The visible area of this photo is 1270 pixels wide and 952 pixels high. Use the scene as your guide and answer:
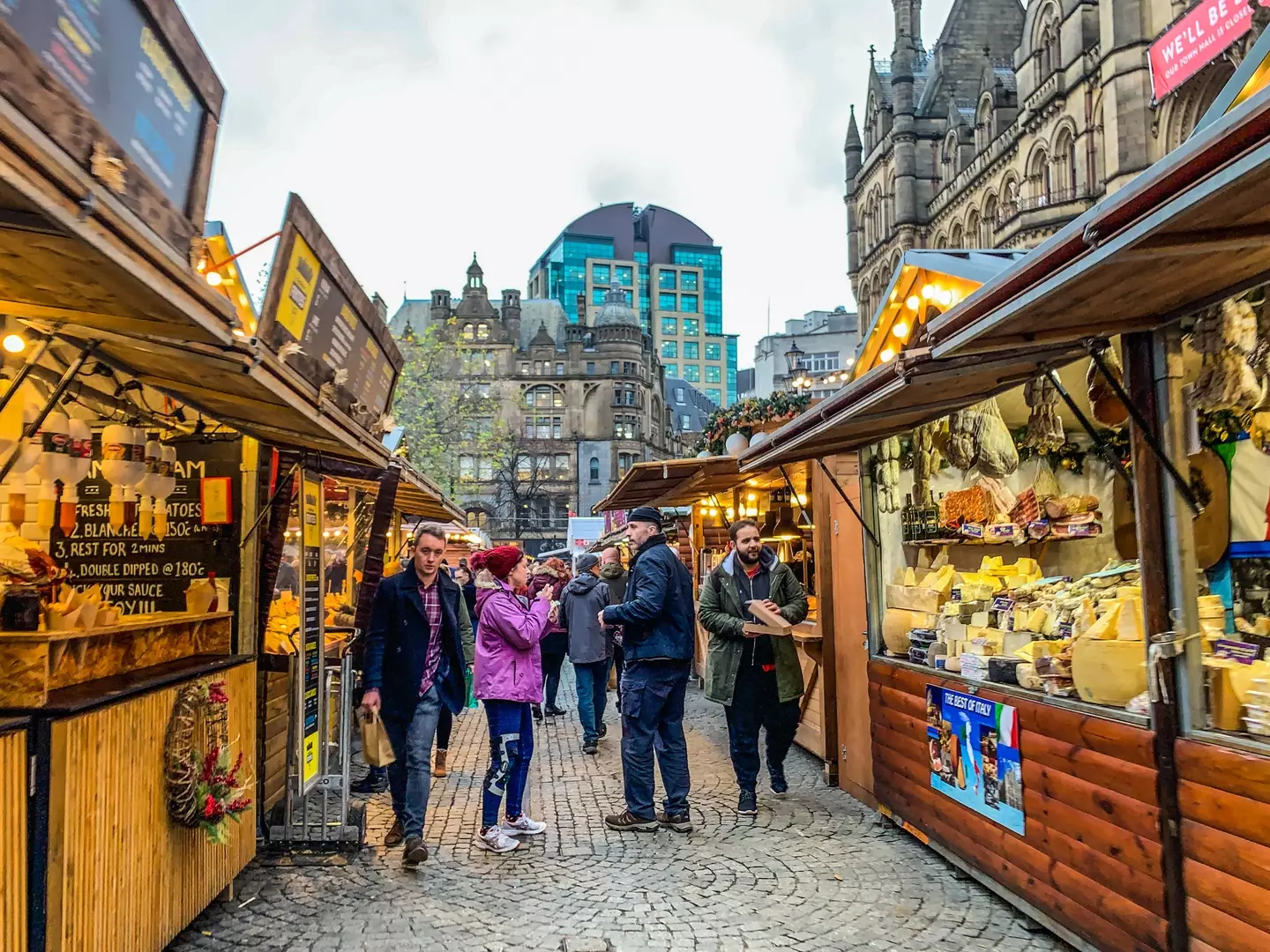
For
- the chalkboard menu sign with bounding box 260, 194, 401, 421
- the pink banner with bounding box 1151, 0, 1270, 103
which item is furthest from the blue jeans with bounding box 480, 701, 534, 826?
the pink banner with bounding box 1151, 0, 1270, 103

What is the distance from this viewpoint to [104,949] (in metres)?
3.53

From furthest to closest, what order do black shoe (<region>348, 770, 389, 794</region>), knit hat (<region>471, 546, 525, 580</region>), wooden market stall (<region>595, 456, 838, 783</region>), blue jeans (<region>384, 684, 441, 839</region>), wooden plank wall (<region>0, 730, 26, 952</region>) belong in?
wooden market stall (<region>595, 456, 838, 783</region>) < black shoe (<region>348, 770, 389, 794</region>) < knit hat (<region>471, 546, 525, 580</region>) < blue jeans (<region>384, 684, 441, 839</region>) < wooden plank wall (<region>0, 730, 26, 952</region>)

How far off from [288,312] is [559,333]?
7756cm

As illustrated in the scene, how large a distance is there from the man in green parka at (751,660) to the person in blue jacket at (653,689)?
18.4 inches

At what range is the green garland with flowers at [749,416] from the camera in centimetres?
1120

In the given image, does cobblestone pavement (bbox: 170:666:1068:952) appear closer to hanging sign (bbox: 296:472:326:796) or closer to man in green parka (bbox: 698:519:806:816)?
man in green parka (bbox: 698:519:806:816)

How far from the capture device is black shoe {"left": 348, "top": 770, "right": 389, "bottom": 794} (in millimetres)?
7523

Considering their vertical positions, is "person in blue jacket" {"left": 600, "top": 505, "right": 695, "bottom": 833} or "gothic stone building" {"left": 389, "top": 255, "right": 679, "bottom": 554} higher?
"gothic stone building" {"left": 389, "top": 255, "right": 679, "bottom": 554}

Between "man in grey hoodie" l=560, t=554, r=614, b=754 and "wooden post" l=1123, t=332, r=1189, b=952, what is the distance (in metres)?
6.29

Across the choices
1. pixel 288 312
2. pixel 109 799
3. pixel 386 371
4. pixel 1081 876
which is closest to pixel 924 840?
pixel 1081 876

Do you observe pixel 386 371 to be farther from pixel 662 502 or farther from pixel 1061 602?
pixel 662 502

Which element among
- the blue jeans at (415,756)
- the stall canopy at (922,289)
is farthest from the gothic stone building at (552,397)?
the blue jeans at (415,756)

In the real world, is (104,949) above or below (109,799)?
below

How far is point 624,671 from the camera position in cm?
666
